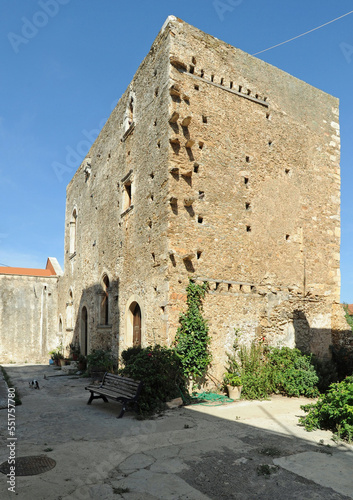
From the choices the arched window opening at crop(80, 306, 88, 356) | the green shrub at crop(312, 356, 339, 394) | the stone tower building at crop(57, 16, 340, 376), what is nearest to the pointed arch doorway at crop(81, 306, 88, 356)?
the arched window opening at crop(80, 306, 88, 356)

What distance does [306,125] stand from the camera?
11641mm

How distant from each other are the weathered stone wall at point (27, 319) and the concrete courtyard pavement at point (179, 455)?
40.6 feet

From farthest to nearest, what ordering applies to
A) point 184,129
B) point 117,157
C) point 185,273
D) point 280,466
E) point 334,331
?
point 117,157
point 334,331
point 184,129
point 185,273
point 280,466

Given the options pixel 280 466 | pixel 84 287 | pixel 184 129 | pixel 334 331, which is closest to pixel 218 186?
pixel 184 129

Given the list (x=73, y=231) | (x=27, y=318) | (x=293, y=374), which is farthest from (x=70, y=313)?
(x=293, y=374)

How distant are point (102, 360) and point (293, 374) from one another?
5578 mm

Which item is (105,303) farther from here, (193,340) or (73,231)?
(73,231)

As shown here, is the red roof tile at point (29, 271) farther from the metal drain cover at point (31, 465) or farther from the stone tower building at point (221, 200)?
the metal drain cover at point (31, 465)

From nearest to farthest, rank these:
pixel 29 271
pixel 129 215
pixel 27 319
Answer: pixel 129 215
pixel 27 319
pixel 29 271

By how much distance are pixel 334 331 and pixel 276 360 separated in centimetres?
288

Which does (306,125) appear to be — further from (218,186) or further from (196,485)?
(196,485)

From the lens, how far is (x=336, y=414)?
5.55 metres

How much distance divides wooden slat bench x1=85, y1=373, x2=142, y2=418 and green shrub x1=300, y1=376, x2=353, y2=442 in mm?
2850

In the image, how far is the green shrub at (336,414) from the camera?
5.42 m
